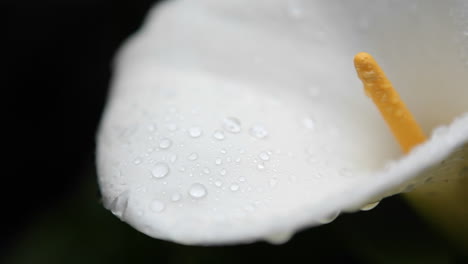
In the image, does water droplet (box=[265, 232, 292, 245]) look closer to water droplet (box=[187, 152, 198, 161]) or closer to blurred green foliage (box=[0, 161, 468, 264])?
water droplet (box=[187, 152, 198, 161])

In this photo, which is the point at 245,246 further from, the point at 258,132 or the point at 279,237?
the point at 279,237

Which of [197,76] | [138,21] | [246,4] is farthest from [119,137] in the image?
[138,21]

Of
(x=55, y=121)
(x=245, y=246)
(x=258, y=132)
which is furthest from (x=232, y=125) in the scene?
(x=55, y=121)

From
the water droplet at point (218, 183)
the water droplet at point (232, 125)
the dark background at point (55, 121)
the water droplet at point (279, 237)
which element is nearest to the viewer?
the water droplet at point (279, 237)

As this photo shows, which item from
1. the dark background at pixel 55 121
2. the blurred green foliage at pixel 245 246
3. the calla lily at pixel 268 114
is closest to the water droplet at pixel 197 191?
the calla lily at pixel 268 114

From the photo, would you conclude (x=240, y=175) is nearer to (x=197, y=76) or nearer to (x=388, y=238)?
(x=197, y=76)

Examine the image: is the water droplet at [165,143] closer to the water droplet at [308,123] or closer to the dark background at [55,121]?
the water droplet at [308,123]
